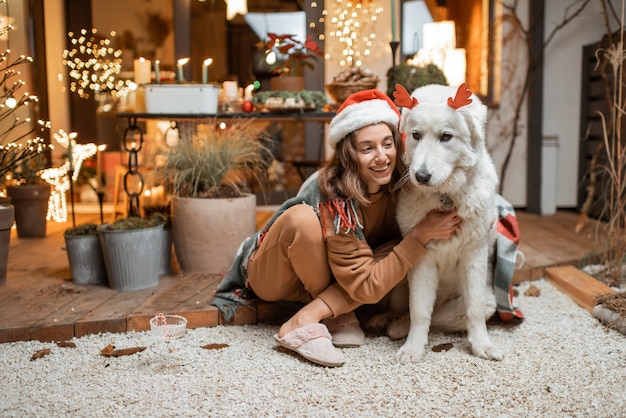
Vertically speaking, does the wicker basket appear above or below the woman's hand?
above

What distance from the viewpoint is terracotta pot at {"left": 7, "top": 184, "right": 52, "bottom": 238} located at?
3.97 m

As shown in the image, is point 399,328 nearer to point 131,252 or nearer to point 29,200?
point 131,252

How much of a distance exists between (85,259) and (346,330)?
133cm

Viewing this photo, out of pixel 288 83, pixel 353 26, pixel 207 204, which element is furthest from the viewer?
pixel 353 26

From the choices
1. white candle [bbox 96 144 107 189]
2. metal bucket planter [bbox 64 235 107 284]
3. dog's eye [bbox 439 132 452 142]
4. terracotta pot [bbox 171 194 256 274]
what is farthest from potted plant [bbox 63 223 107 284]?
white candle [bbox 96 144 107 189]

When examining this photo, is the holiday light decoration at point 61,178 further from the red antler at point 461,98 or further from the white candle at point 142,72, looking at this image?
the red antler at point 461,98

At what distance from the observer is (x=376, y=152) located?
7.15 feet

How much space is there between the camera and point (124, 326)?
2.49m

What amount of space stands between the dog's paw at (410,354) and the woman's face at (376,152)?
61 centimetres

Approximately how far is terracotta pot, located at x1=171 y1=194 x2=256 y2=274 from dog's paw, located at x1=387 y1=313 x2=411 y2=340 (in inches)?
39.1

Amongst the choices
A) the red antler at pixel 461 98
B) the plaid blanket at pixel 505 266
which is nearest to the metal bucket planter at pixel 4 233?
the red antler at pixel 461 98

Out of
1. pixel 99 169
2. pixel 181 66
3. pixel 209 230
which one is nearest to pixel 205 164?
pixel 209 230

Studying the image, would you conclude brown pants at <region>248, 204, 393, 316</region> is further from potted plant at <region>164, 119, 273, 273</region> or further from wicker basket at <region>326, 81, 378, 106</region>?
wicker basket at <region>326, 81, 378, 106</region>

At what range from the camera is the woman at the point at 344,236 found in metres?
2.19
